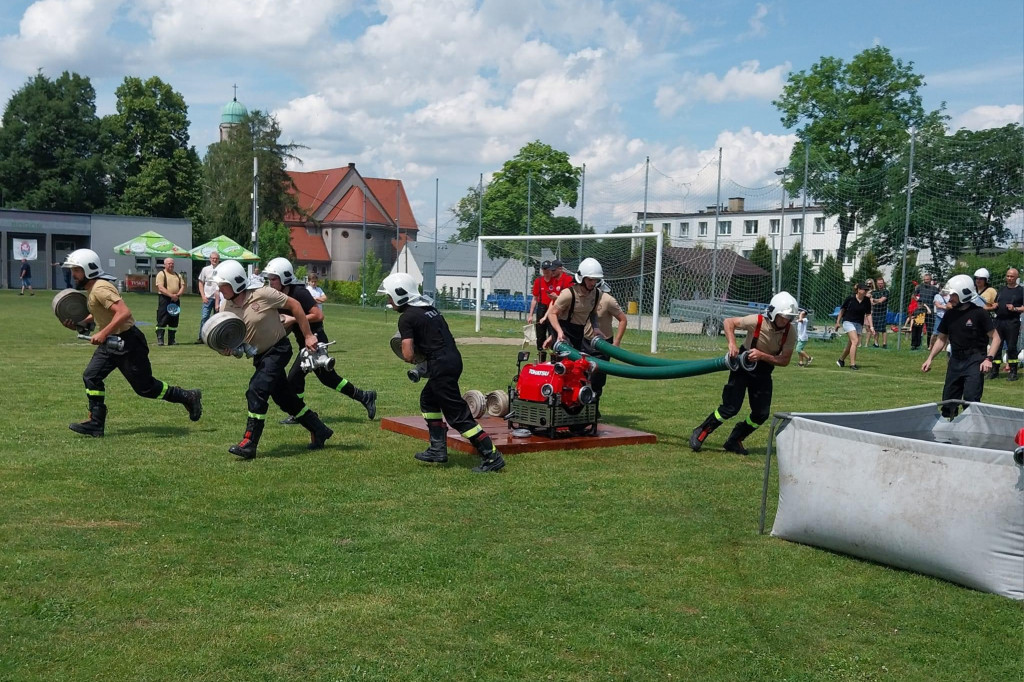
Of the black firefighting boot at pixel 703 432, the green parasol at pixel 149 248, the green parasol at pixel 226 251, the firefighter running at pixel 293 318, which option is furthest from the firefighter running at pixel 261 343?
the green parasol at pixel 149 248

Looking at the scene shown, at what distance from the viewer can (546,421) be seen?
9734mm

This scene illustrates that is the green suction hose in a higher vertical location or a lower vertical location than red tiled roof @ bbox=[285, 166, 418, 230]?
lower

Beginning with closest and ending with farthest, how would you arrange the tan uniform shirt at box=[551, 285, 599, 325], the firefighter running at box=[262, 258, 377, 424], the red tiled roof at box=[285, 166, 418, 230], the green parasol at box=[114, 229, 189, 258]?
the firefighter running at box=[262, 258, 377, 424] < the tan uniform shirt at box=[551, 285, 599, 325] < the green parasol at box=[114, 229, 189, 258] < the red tiled roof at box=[285, 166, 418, 230]

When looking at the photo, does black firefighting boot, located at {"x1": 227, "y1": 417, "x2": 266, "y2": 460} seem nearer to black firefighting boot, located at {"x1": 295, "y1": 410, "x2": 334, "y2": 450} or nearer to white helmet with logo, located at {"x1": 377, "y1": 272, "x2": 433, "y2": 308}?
black firefighting boot, located at {"x1": 295, "y1": 410, "x2": 334, "y2": 450}

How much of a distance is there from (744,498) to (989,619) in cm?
283

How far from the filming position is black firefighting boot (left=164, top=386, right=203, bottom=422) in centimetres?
1025

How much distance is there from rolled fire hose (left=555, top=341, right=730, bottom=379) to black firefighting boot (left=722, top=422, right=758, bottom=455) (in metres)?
0.70

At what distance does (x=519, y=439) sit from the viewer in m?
9.73

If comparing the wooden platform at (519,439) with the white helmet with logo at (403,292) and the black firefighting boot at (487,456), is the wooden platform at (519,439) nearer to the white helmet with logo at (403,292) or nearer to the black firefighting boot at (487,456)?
the black firefighting boot at (487,456)

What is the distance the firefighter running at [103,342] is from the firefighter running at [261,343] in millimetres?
1201

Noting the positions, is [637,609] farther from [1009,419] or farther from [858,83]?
[858,83]

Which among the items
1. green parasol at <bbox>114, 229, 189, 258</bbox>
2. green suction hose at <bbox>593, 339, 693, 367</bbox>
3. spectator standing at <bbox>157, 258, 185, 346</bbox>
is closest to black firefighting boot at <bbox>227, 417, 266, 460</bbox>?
green suction hose at <bbox>593, 339, 693, 367</bbox>

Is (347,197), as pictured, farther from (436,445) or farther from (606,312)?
(436,445)

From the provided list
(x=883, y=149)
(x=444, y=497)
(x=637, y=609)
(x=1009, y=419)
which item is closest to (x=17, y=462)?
(x=444, y=497)
